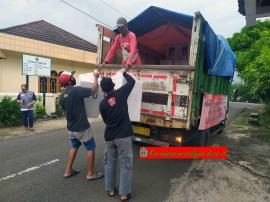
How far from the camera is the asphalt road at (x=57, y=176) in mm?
3836

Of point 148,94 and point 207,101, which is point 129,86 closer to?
point 148,94

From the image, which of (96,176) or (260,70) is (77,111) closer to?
(96,176)

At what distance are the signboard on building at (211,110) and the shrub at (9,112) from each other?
6.95 m

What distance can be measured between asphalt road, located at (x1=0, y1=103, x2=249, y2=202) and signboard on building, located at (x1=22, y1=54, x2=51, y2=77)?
492 centimetres

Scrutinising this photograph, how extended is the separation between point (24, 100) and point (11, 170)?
4374 millimetres

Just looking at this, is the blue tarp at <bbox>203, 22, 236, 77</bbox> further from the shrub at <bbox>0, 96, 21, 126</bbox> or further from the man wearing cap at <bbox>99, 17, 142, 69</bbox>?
the shrub at <bbox>0, 96, 21, 126</bbox>

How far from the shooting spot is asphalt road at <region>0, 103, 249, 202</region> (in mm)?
3836

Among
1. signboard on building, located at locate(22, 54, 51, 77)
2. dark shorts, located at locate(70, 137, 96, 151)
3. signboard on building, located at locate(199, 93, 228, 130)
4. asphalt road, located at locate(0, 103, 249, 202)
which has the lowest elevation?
asphalt road, located at locate(0, 103, 249, 202)

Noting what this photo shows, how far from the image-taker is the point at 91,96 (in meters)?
4.52

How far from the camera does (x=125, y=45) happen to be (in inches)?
219

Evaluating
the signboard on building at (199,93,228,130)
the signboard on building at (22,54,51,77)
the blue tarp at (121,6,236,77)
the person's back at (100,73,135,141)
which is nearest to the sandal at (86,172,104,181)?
the person's back at (100,73,135,141)

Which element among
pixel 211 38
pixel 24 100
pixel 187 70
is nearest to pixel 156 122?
pixel 187 70
